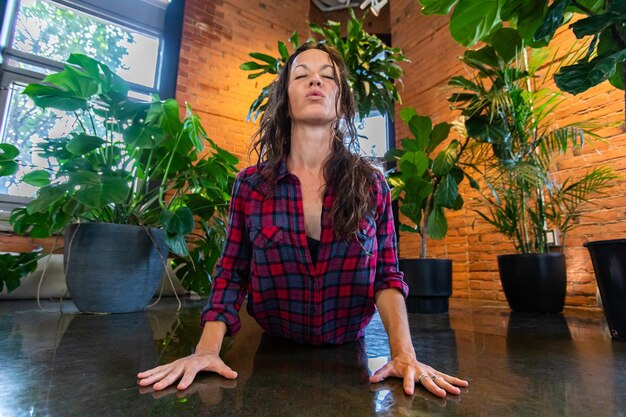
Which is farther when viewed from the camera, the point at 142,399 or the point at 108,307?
the point at 108,307

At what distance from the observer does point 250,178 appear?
115 centimetres

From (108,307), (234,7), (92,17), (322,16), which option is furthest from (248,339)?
(322,16)

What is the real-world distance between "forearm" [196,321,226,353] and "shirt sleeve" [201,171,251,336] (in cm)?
1

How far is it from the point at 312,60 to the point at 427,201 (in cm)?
168

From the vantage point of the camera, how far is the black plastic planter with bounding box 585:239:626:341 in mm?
1341

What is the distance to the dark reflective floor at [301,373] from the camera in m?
0.67

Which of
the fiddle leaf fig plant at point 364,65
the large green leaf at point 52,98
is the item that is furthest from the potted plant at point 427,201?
the large green leaf at point 52,98

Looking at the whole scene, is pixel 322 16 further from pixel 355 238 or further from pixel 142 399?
pixel 142 399

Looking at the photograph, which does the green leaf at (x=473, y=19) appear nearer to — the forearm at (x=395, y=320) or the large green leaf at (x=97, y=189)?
the forearm at (x=395, y=320)

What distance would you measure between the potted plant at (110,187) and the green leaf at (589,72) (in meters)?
1.82

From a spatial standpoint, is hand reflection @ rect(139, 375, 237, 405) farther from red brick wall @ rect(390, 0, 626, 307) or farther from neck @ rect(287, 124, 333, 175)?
red brick wall @ rect(390, 0, 626, 307)

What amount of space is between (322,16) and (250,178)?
5.67 m

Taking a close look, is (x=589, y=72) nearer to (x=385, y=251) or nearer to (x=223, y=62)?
(x=385, y=251)

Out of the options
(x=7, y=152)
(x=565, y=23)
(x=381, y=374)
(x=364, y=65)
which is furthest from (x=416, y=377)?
(x=364, y=65)
